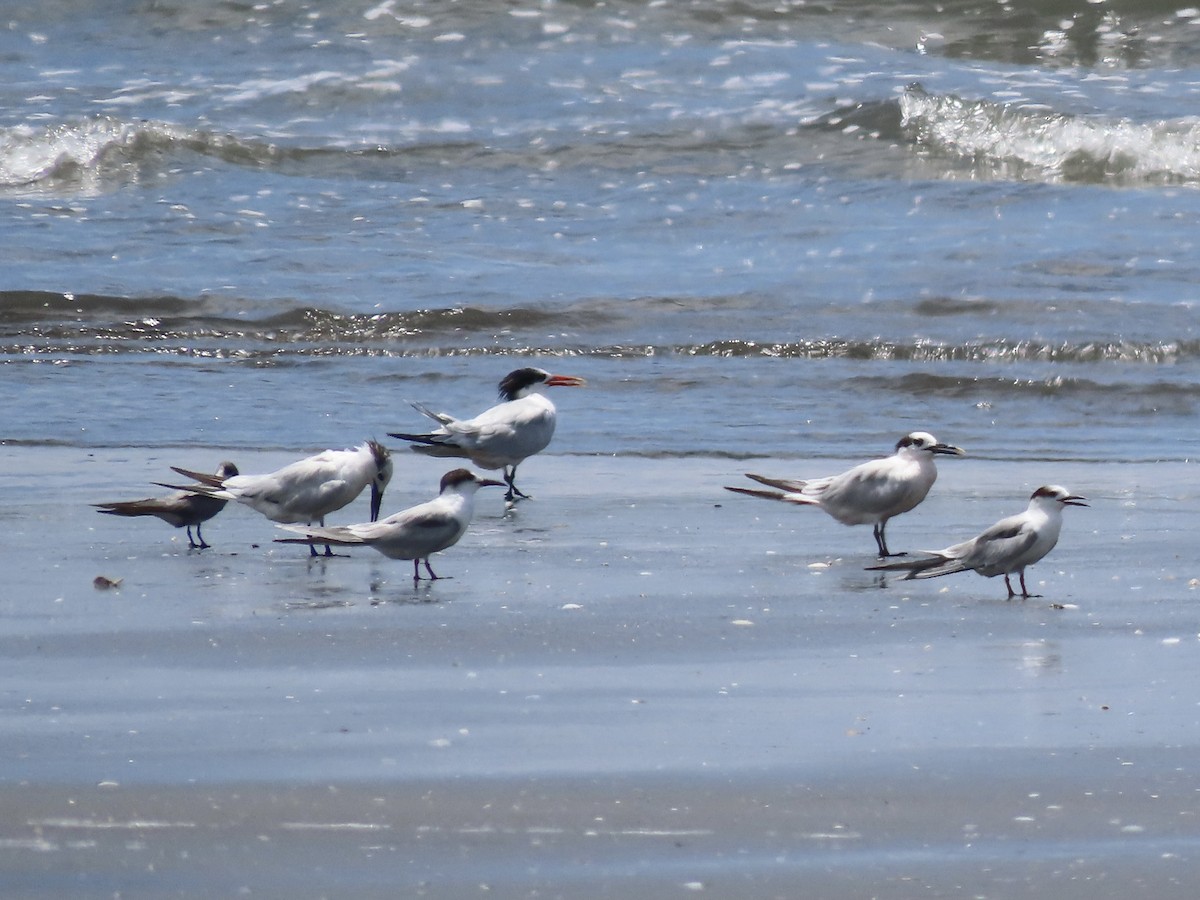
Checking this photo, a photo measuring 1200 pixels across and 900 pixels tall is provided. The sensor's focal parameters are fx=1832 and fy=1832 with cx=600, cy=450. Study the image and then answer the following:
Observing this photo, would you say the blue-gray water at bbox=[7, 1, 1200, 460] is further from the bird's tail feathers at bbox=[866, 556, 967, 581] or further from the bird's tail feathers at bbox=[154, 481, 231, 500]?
the bird's tail feathers at bbox=[866, 556, 967, 581]

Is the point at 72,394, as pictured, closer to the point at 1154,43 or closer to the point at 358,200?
the point at 358,200

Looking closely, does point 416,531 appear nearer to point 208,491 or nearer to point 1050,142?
point 208,491

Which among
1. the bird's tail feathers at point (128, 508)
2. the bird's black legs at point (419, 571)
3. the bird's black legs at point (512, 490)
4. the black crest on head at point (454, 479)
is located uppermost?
the black crest on head at point (454, 479)

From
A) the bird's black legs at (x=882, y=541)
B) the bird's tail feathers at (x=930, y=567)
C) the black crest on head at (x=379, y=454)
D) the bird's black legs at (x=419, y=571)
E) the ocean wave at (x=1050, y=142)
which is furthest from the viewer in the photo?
the ocean wave at (x=1050, y=142)

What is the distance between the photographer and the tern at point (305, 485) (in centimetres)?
560

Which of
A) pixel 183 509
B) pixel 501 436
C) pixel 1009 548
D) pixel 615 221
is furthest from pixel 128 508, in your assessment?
pixel 615 221

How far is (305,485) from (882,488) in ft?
5.78

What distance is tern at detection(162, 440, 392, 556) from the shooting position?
5602 millimetres

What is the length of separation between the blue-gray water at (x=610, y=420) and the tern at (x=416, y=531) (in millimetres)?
141

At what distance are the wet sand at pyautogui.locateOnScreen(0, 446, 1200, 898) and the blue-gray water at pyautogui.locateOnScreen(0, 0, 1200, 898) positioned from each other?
0.01 m

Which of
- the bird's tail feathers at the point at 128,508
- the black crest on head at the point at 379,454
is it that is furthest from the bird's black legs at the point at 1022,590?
the bird's tail feathers at the point at 128,508

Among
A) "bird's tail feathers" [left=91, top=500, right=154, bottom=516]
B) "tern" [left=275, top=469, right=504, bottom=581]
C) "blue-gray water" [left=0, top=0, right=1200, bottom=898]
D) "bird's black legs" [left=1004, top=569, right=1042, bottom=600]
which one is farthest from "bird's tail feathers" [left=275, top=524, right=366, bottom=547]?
"bird's black legs" [left=1004, top=569, right=1042, bottom=600]

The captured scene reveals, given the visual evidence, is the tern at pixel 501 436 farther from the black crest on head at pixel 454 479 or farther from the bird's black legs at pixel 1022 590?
the bird's black legs at pixel 1022 590

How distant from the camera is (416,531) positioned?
500 cm
